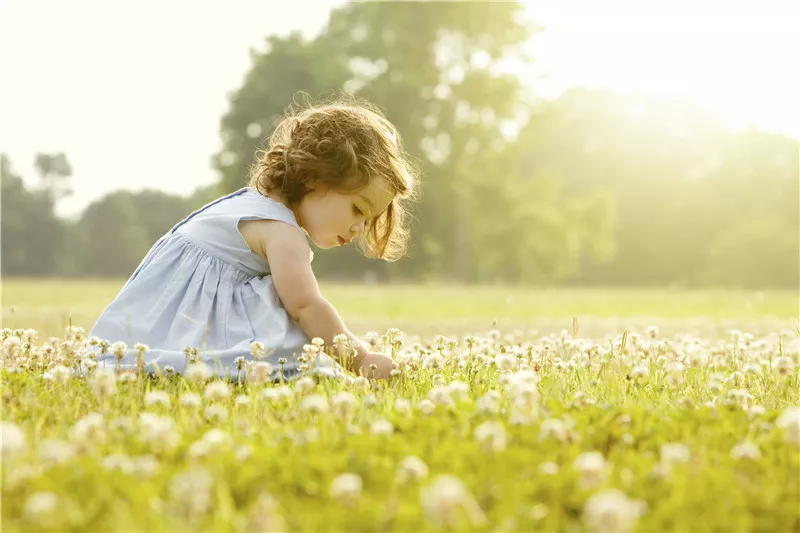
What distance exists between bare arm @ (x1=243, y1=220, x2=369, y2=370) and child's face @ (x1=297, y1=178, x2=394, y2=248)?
0.38 meters

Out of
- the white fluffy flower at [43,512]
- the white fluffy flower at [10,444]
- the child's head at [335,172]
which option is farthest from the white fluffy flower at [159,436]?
the child's head at [335,172]

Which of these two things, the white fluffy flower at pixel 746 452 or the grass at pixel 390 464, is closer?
the grass at pixel 390 464

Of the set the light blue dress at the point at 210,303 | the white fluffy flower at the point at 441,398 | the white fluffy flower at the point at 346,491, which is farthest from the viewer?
the light blue dress at the point at 210,303

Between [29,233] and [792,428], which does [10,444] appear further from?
[29,233]

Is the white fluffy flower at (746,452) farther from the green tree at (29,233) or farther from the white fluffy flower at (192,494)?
the green tree at (29,233)

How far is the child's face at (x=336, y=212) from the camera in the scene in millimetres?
4977

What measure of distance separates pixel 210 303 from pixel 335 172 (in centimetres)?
108

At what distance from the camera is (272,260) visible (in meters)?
4.60

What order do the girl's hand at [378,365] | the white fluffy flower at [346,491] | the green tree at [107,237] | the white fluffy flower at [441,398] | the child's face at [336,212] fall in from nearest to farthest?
the white fluffy flower at [346,491] → the white fluffy flower at [441,398] → the girl's hand at [378,365] → the child's face at [336,212] → the green tree at [107,237]

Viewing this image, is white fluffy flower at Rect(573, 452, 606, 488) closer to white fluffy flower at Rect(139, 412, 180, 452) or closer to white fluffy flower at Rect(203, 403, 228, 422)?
white fluffy flower at Rect(139, 412, 180, 452)

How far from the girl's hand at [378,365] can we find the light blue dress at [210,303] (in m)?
0.14

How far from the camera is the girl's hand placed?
13.9 ft

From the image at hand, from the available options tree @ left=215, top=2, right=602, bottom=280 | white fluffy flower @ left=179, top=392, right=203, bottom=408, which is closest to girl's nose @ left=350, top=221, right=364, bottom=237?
white fluffy flower @ left=179, top=392, right=203, bottom=408

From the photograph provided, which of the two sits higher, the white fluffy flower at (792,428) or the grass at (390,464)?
the white fluffy flower at (792,428)
